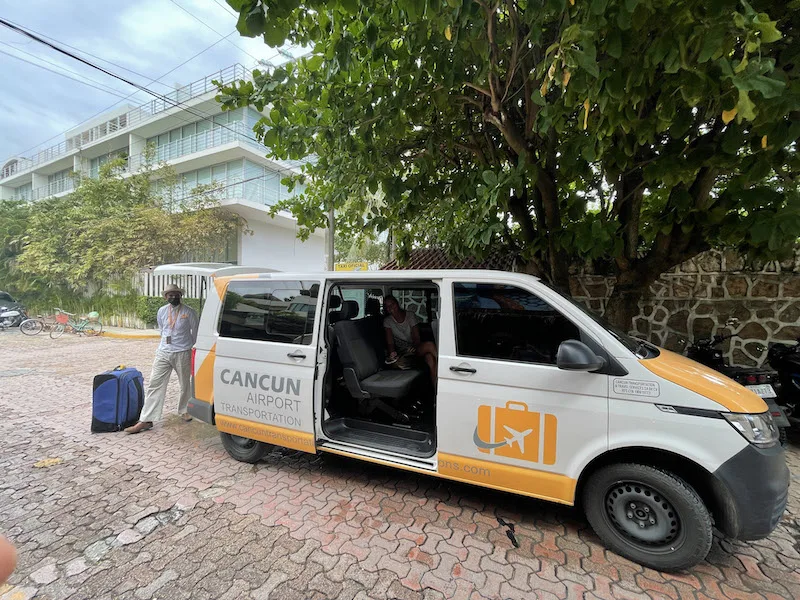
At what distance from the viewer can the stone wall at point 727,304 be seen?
5.52m

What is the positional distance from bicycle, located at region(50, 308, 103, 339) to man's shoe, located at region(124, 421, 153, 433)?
503 inches

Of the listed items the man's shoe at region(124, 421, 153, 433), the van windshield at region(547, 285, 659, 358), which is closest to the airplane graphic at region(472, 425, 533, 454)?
the van windshield at region(547, 285, 659, 358)

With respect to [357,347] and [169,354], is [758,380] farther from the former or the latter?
[169,354]

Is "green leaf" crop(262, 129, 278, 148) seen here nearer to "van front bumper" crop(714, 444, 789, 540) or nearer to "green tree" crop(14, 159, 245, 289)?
"van front bumper" crop(714, 444, 789, 540)

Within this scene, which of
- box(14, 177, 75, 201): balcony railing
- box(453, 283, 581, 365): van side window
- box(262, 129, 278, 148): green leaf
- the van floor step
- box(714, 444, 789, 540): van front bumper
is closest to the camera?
box(714, 444, 789, 540): van front bumper

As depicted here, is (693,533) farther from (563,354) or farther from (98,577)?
(98,577)

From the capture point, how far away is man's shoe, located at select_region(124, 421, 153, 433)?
4.48 meters

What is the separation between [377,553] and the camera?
2.43 meters

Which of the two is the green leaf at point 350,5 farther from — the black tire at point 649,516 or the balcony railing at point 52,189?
the balcony railing at point 52,189

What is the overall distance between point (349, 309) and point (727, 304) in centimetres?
605

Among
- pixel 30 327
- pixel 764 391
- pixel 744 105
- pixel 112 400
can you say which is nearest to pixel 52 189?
pixel 30 327

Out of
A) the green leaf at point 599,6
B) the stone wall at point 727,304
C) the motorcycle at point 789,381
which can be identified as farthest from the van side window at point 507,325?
the motorcycle at point 789,381

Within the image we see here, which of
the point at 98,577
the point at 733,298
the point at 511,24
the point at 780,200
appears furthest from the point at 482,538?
the point at 733,298

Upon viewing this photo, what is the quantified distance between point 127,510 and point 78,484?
0.83m
